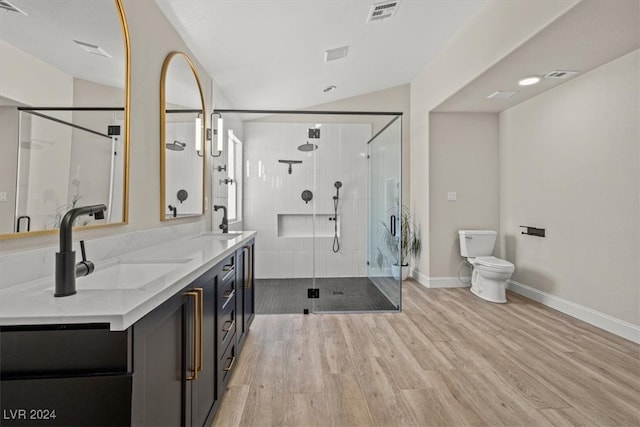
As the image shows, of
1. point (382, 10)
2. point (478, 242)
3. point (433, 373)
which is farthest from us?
point (478, 242)

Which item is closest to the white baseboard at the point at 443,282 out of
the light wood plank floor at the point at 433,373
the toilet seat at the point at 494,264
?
the toilet seat at the point at 494,264

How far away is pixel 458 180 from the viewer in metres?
4.20

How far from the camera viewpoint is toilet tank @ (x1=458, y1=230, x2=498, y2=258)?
156 inches

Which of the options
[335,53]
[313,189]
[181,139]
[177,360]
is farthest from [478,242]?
[177,360]

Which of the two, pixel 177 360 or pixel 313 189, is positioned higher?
pixel 313 189

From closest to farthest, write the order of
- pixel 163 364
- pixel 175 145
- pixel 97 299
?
pixel 97 299 < pixel 163 364 < pixel 175 145

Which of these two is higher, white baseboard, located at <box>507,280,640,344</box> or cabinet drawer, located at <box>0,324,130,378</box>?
cabinet drawer, located at <box>0,324,130,378</box>

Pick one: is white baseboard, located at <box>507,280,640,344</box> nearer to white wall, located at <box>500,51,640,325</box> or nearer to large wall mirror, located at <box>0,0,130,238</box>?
white wall, located at <box>500,51,640,325</box>

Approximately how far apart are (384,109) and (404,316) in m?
3.30

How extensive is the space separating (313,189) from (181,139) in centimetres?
155

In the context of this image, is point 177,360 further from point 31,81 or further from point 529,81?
point 529,81

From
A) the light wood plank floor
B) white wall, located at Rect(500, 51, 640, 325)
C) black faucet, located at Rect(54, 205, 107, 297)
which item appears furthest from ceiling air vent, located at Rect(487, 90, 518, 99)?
black faucet, located at Rect(54, 205, 107, 297)

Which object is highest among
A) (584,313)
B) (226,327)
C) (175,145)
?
(175,145)

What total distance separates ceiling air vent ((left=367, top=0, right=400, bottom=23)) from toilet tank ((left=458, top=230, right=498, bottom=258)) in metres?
2.77
